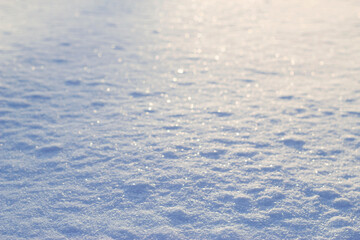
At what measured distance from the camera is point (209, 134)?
2352 mm

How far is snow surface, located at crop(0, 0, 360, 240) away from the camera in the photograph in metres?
1.65

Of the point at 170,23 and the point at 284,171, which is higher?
the point at 170,23

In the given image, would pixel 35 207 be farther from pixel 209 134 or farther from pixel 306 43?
pixel 306 43

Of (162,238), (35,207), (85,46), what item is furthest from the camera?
(85,46)

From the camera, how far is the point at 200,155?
6.98 feet

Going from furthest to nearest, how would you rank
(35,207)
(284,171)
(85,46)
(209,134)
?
(85,46), (209,134), (284,171), (35,207)

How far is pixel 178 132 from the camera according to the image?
237 centimetres

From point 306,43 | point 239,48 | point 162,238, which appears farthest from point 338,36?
point 162,238

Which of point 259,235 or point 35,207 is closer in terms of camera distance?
point 259,235

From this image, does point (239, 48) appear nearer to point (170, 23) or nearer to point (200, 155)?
point (170, 23)

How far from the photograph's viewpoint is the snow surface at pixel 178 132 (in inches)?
65.0

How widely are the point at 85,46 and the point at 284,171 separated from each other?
276 cm

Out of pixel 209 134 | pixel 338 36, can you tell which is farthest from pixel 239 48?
pixel 209 134

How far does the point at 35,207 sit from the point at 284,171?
4.15ft
